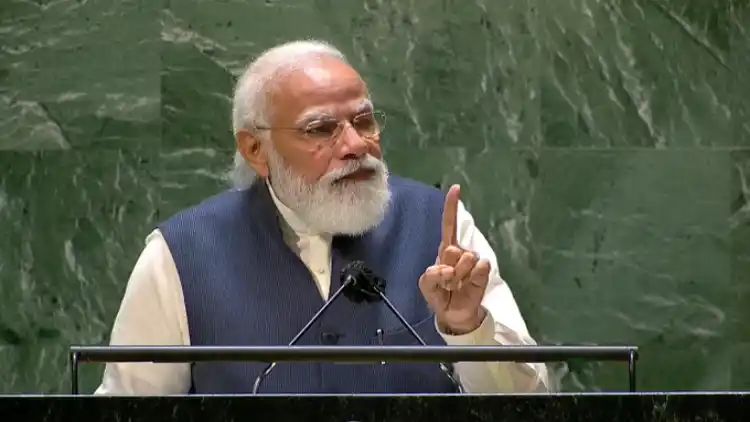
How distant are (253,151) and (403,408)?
1.34 m

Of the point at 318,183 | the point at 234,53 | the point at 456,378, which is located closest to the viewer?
→ the point at 456,378

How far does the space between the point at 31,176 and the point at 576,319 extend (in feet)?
5.14

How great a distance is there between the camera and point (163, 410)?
4.53 feet

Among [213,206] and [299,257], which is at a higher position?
[213,206]

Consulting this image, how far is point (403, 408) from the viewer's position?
1.39 m

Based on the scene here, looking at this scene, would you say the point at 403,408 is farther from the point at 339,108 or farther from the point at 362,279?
the point at 339,108

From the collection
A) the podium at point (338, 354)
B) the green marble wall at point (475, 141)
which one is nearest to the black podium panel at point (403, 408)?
the podium at point (338, 354)

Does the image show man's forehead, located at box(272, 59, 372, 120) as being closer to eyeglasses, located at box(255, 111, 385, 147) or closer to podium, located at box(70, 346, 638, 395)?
eyeglasses, located at box(255, 111, 385, 147)

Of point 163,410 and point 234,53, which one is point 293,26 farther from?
point 163,410

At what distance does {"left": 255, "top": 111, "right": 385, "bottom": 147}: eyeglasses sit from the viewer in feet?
8.08

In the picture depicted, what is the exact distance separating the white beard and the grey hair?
18 centimetres

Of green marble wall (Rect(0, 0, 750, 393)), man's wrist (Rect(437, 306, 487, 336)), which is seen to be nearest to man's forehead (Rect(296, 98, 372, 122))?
man's wrist (Rect(437, 306, 487, 336))

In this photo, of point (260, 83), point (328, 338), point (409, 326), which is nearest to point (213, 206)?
point (260, 83)

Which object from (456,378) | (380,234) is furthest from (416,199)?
(456,378)
